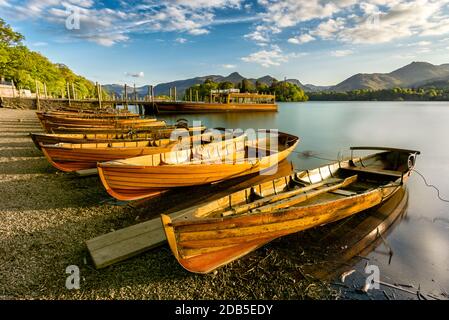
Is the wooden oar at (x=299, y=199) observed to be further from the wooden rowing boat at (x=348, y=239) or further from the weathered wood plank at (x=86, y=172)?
the weathered wood plank at (x=86, y=172)

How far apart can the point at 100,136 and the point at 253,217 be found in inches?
504

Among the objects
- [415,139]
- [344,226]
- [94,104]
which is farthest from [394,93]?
[344,226]

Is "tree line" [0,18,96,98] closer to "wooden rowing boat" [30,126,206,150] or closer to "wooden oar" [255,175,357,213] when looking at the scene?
"wooden rowing boat" [30,126,206,150]

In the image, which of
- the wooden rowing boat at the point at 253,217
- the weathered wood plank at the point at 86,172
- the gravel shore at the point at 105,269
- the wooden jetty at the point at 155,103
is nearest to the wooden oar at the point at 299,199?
the wooden rowing boat at the point at 253,217

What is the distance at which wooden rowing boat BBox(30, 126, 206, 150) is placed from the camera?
12506 mm

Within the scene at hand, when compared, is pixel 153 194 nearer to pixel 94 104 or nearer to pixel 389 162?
pixel 389 162

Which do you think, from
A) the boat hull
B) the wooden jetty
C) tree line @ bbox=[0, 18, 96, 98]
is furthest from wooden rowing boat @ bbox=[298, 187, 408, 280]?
the boat hull

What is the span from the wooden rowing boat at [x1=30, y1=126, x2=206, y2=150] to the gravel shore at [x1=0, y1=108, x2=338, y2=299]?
202 inches

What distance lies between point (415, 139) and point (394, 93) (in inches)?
6134

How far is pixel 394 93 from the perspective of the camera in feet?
512

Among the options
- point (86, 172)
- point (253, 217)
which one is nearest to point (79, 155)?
point (86, 172)

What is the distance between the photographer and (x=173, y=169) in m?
8.80

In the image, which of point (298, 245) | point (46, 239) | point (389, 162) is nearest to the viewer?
point (46, 239)
